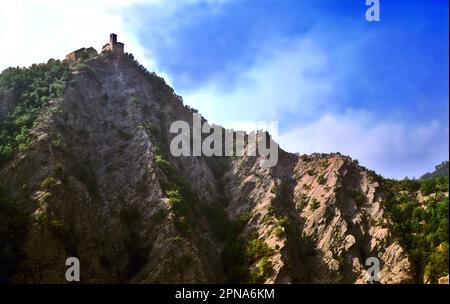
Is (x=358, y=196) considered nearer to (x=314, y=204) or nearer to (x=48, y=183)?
(x=314, y=204)

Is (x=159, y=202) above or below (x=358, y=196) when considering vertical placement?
below

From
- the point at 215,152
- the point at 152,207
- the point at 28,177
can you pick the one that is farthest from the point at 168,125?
the point at 28,177

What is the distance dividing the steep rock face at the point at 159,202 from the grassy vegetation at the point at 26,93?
1.10 meters

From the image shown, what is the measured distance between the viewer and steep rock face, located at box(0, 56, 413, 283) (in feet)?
143

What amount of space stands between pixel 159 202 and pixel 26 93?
21.0 m

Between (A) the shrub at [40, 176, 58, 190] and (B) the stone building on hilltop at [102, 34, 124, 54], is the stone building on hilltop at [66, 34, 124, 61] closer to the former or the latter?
(B) the stone building on hilltop at [102, 34, 124, 54]

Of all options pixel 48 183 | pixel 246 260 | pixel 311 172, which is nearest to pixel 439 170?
pixel 311 172

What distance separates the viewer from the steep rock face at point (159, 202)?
43.6m

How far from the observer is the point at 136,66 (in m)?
71.3

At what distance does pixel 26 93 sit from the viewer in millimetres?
58500

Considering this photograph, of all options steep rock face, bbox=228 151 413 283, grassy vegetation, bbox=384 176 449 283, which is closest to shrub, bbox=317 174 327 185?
steep rock face, bbox=228 151 413 283

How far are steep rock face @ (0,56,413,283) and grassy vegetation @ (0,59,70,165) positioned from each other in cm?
110

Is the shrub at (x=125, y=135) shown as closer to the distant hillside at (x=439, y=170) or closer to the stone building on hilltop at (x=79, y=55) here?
the stone building on hilltop at (x=79, y=55)

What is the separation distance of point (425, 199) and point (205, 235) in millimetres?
24336
